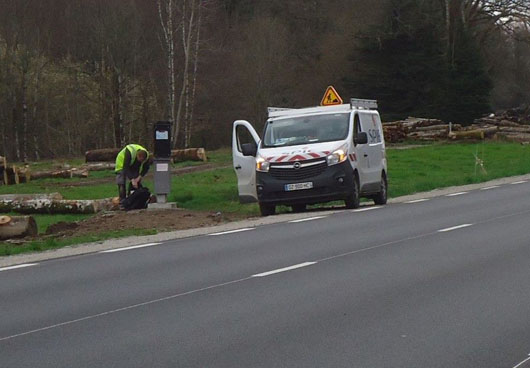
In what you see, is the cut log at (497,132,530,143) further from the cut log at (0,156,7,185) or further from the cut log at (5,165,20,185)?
the cut log at (0,156,7,185)

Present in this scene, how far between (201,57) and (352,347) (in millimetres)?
59198

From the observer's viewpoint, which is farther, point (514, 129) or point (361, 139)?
point (514, 129)

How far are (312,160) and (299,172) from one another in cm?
36

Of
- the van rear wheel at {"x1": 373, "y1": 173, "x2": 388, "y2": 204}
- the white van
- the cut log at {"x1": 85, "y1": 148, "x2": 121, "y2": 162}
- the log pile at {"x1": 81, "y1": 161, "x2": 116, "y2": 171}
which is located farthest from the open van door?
the cut log at {"x1": 85, "y1": 148, "x2": 121, "y2": 162}

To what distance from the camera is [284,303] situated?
9.90 m

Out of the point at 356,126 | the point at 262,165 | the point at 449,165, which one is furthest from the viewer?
the point at 449,165

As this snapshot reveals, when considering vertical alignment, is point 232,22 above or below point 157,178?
above

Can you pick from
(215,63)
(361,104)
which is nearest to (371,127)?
(361,104)

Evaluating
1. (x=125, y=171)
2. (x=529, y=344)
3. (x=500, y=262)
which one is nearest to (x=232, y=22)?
(x=125, y=171)

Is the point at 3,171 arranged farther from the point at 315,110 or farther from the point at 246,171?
the point at 315,110

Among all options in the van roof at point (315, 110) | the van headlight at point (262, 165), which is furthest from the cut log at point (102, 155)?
the van headlight at point (262, 165)

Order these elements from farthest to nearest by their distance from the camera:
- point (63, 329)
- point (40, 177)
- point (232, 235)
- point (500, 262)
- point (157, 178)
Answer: point (40, 177) < point (157, 178) < point (232, 235) < point (500, 262) < point (63, 329)

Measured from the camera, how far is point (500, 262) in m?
12.5

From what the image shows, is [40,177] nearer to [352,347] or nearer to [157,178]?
[157,178]
